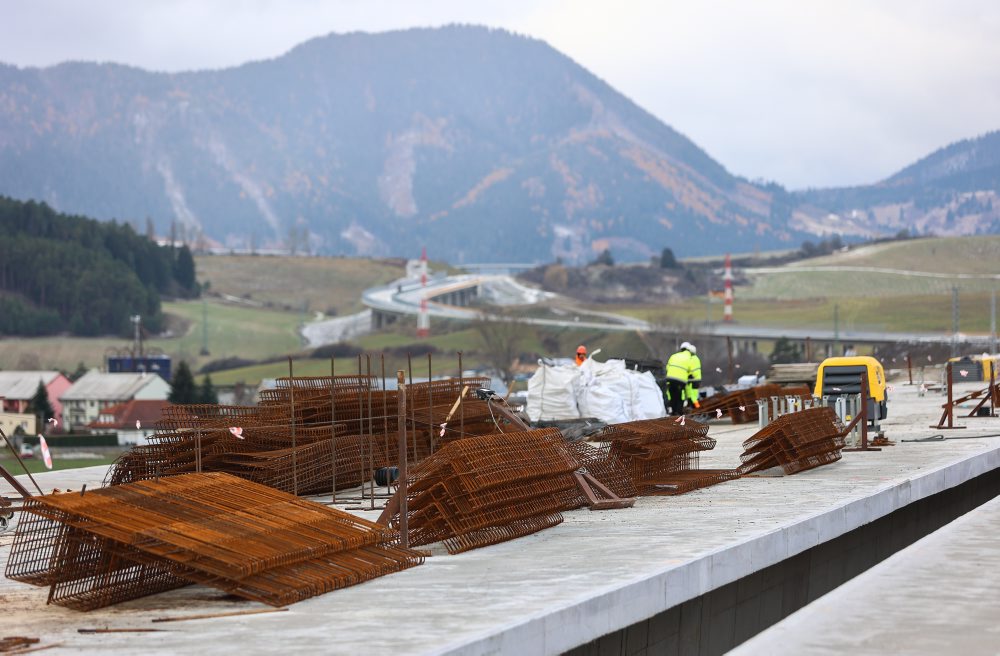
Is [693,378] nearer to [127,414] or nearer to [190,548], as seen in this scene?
[190,548]

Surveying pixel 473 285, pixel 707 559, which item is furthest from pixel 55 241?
pixel 707 559

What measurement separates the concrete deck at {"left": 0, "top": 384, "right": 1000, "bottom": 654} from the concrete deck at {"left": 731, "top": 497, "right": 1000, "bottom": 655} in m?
0.97

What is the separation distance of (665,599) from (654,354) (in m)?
89.6

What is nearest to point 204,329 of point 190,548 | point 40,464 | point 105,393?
point 105,393

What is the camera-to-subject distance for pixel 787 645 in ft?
22.5

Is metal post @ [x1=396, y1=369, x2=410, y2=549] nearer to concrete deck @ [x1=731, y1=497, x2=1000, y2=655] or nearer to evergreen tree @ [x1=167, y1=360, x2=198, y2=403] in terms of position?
concrete deck @ [x1=731, y1=497, x2=1000, y2=655]

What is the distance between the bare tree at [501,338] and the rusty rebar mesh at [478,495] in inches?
3407

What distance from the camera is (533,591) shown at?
Answer: 8.16 metres

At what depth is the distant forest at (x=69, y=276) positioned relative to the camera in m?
163

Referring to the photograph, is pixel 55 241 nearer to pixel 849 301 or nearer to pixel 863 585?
pixel 849 301

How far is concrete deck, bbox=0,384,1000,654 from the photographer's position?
696cm

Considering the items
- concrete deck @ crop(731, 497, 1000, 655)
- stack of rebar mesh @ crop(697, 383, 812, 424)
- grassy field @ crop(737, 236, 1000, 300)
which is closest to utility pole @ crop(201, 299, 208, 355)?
grassy field @ crop(737, 236, 1000, 300)

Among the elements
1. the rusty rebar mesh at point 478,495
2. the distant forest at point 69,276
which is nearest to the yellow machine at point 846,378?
the rusty rebar mesh at point 478,495

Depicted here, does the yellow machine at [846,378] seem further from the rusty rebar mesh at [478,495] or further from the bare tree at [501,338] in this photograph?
the bare tree at [501,338]
